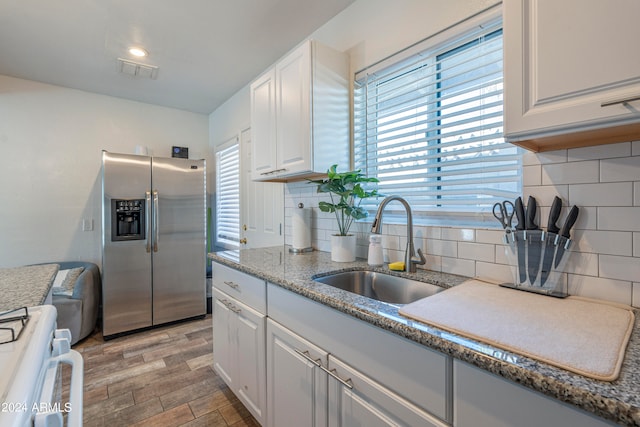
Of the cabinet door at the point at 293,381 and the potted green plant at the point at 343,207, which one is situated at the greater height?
the potted green plant at the point at 343,207

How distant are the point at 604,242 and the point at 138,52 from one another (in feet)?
10.4

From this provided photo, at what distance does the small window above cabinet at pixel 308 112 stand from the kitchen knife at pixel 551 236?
1.13 metres

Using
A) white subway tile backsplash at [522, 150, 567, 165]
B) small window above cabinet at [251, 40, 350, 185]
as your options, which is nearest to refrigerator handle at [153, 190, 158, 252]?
small window above cabinet at [251, 40, 350, 185]

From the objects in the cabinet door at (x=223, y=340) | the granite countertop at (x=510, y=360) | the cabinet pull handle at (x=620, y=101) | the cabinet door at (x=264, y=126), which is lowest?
the cabinet door at (x=223, y=340)

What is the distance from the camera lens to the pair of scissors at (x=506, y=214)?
1.17m

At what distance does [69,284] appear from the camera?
2.66 m

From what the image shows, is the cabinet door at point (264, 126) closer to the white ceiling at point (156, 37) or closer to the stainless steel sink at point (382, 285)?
the white ceiling at point (156, 37)

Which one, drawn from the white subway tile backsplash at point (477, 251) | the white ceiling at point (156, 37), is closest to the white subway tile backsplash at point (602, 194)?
the white subway tile backsplash at point (477, 251)

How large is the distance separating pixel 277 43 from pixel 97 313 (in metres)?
3.05

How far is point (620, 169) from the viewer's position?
94 cm

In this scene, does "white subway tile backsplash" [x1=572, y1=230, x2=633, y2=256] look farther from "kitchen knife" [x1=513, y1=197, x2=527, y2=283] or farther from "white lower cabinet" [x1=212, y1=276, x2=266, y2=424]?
"white lower cabinet" [x1=212, y1=276, x2=266, y2=424]

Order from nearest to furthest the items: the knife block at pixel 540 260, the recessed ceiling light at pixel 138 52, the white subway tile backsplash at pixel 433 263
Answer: the knife block at pixel 540 260 < the white subway tile backsplash at pixel 433 263 < the recessed ceiling light at pixel 138 52

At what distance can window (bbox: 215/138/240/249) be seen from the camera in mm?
3467

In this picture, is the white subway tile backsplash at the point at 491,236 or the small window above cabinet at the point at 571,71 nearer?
the small window above cabinet at the point at 571,71
